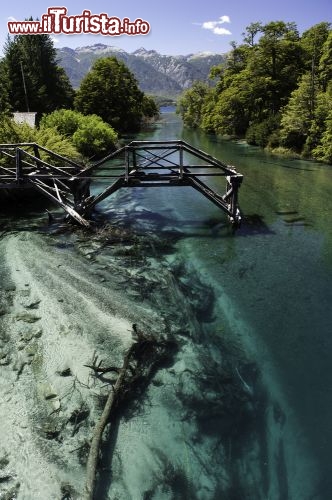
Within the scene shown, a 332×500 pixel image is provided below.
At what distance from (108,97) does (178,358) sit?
2324 inches

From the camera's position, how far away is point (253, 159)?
38.3 meters

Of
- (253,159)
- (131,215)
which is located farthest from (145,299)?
(253,159)

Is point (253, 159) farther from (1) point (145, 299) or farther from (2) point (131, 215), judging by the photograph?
(1) point (145, 299)

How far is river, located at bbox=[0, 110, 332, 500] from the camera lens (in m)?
6.36

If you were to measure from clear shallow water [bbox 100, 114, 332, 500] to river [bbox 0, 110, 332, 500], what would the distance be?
49mm

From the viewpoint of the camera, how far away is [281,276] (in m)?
13.1

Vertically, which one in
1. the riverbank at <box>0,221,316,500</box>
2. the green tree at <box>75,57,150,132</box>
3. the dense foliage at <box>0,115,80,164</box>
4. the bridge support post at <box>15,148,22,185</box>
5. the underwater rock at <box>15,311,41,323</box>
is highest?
the green tree at <box>75,57,150,132</box>

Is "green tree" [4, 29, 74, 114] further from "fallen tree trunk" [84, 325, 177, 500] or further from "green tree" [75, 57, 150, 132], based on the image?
"fallen tree trunk" [84, 325, 177, 500]

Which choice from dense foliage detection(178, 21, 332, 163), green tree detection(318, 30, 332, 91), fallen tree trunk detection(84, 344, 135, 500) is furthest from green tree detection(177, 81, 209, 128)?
fallen tree trunk detection(84, 344, 135, 500)

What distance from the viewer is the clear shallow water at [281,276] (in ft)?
26.4

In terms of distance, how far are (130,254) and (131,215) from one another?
18.2 feet

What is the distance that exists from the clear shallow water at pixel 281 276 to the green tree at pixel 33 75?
109 feet

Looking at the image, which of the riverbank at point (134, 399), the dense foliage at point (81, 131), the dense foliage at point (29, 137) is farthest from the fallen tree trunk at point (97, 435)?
the dense foliage at point (81, 131)

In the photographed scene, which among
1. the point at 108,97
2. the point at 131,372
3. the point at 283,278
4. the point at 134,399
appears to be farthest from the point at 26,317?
the point at 108,97
